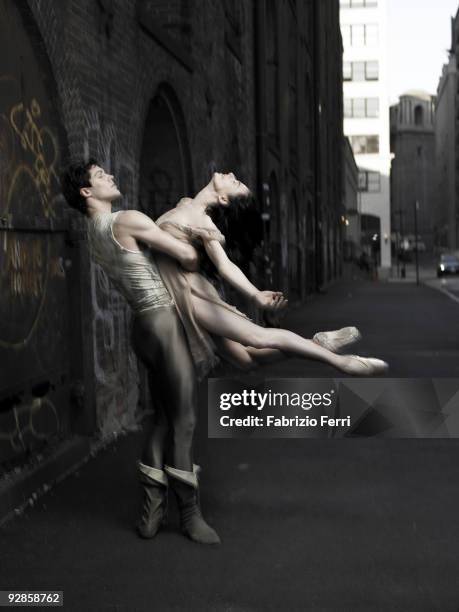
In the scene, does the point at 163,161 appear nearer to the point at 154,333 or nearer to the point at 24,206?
the point at 24,206

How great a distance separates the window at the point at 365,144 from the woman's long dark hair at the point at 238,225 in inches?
3205

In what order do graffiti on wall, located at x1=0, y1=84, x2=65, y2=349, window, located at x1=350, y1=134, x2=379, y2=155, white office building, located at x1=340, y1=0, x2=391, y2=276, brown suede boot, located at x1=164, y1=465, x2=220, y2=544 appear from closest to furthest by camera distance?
brown suede boot, located at x1=164, y1=465, x2=220, y2=544 < graffiti on wall, located at x1=0, y1=84, x2=65, y2=349 < white office building, located at x1=340, y1=0, x2=391, y2=276 < window, located at x1=350, y1=134, x2=379, y2=155

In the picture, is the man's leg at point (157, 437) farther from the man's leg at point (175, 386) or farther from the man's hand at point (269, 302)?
the man's hand at point (269, 302)

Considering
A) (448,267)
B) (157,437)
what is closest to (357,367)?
(157,437)

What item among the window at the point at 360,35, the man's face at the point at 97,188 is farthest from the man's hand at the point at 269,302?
the window at the point at 360,35

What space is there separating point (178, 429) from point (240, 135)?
11024 millimetres

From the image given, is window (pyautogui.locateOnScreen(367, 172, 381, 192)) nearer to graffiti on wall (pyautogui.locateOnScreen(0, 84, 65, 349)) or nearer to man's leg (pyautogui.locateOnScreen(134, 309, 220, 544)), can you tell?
graffiti on wall (pyautogui.locateOnScreen(0, 84, 65, 349))

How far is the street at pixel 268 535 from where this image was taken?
13.4 feet

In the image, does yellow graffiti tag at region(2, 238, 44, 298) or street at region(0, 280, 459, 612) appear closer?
street at region(0, 280, 459, 612)

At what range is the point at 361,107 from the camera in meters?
82.2

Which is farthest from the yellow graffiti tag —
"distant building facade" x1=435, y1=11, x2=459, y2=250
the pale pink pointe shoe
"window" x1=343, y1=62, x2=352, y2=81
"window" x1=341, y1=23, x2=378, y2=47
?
"distant building facade" x1=435, y1=11, x2=459, y2=250

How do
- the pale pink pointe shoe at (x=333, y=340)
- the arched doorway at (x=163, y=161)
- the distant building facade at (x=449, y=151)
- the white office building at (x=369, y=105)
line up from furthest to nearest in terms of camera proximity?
the distant building facade at (x=449, y=151)
the white office building at (x=369, y=105)
the arched doorway at (x=163, y=161)
the pale pink pointe shoe at (x=333, y=340)

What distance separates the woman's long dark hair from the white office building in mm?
71760

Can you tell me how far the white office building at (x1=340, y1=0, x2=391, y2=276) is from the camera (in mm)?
80000
